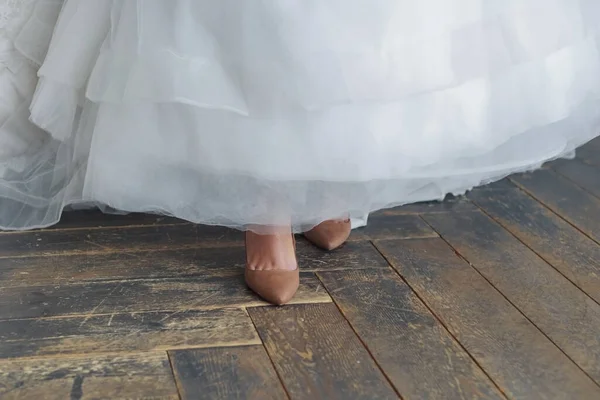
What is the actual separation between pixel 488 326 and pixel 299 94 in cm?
41

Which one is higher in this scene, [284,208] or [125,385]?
[284,208]

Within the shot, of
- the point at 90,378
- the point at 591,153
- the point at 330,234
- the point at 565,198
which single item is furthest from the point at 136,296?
the point at 591,153

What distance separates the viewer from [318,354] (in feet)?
3.21

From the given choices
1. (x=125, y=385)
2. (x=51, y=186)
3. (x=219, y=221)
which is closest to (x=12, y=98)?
(x=51, y=186)

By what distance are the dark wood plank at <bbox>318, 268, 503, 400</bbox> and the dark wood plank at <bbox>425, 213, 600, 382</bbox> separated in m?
0.15

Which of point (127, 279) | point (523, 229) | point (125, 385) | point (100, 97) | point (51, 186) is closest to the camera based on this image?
point (125, 385)

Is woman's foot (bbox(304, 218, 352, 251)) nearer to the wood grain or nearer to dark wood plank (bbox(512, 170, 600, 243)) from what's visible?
the wood grain

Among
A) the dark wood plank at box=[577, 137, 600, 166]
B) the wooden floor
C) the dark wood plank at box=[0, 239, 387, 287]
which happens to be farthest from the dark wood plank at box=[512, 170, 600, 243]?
the dark wood plank at box=[0, 239, 387, 287]

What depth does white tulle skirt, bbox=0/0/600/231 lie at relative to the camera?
938mm

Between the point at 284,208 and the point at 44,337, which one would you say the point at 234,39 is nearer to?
the point at 284,208

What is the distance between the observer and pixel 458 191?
1.49 m

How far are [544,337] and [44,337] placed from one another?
0.65m

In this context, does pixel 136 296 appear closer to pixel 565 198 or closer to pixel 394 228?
pixel 394 228

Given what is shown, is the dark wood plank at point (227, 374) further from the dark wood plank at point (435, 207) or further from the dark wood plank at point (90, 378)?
the dark wood plank at point (435, 207)
